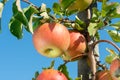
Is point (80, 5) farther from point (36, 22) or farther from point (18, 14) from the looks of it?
point (18, 14)

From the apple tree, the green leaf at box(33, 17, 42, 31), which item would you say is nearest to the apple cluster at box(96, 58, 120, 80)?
the apple tree

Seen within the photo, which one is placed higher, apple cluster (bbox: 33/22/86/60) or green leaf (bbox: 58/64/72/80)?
apple cluster (bbox: 33/22/86/60)

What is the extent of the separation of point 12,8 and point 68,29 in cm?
34

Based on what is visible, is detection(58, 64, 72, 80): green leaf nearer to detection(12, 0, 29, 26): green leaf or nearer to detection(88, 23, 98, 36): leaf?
detection(88, 23, 98, 36): leaf

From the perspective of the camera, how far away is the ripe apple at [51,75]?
1482 mm

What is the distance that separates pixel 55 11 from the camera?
1528mm

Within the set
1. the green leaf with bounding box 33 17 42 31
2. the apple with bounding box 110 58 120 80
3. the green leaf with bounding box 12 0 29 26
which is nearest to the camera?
the green leaf with bounding box 12 0 29 26

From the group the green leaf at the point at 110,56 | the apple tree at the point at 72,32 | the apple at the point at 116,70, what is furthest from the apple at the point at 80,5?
the apple at the point at 116,70

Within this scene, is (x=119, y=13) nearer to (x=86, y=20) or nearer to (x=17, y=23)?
(x=86, y=20)

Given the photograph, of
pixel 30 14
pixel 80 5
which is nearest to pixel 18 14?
pixel 30 14

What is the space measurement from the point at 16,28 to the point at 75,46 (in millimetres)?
275

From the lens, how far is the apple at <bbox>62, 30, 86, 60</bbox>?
1.60 m

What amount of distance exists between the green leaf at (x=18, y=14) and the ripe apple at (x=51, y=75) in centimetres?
23

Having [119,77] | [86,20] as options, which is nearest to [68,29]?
[86,20]
